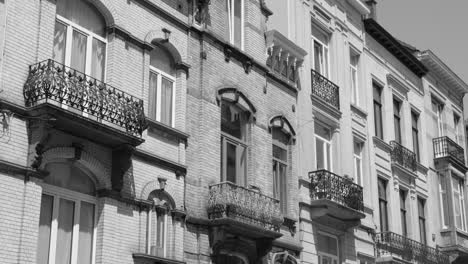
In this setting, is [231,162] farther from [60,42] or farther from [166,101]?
[60,42]

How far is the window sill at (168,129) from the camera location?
701 inches

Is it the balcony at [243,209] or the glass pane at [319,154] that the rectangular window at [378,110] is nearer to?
the glass pane at [319,154]

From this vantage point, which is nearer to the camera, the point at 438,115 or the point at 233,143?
the point at 233,143

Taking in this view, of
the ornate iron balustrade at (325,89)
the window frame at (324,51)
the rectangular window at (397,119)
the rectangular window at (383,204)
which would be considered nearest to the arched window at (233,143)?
the ornate iron balustrade at (325,89)

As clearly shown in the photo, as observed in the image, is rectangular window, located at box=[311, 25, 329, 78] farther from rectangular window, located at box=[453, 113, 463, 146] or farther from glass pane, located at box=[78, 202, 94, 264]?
rectangular window, located at box=[453, 113, 463, 146]

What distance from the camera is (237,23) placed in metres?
22.4

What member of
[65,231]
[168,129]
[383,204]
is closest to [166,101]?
[168,129]

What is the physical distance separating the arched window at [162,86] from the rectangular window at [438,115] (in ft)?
68.5

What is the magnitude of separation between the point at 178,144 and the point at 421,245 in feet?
51.8

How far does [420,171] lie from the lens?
33281 millimetres

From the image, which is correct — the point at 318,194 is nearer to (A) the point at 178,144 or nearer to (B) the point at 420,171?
(A) the point at 178,144

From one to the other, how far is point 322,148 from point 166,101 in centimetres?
873

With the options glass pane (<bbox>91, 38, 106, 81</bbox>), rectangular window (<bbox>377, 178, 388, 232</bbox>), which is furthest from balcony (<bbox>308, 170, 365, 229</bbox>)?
glass pane (<bbox>91, 38, 106, 81</bbox>)

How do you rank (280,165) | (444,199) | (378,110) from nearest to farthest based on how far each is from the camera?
1. (280,165)
2. (378,110)
3. (444,199)
